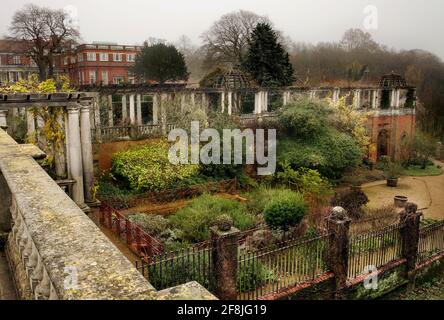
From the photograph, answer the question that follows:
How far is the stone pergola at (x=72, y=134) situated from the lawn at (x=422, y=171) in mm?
22002

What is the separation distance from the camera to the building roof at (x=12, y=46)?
135 ft

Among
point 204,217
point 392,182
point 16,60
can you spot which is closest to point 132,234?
point 204,217

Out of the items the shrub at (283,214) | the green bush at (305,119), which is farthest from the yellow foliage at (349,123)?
the shrub at (283,214)

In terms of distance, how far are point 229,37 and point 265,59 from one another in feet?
53.4

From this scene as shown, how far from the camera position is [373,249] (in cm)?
1173

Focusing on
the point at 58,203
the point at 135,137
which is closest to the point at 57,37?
the point at 135,137

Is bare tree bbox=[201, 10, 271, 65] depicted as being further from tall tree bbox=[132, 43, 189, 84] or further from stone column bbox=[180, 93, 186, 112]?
stone column bbox=[180, 93, 186, 112]

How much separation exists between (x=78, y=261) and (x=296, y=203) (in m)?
10.7

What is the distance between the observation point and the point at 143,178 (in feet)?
54.0

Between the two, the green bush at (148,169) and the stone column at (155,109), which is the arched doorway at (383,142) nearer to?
the stone column at (155,109)

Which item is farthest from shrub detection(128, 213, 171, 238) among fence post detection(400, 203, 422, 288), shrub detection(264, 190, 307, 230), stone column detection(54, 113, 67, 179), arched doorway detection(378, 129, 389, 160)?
arched doorway detection(378, 129, 389, 160)

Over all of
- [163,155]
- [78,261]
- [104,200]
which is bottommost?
[104,200]

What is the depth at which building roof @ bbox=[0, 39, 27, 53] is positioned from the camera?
135 feet

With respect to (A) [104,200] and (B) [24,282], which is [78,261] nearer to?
(B) [24,282]
